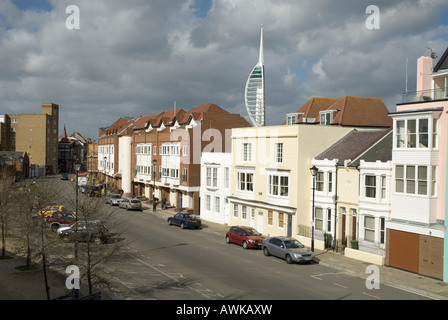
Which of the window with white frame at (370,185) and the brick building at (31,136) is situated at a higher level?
the brick building at (31,136)

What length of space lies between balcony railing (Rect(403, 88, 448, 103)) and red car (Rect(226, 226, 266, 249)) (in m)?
13.6

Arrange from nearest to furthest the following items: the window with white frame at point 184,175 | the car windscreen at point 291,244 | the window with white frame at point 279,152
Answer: the car windscreen at point 291,244, the window with white frame at point 279,152, the window with white frame at point 184,175

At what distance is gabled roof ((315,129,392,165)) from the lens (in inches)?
1227

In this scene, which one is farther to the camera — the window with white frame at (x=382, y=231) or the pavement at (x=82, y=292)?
the window with white frame at (x=382, y=231)

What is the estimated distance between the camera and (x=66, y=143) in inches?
5837

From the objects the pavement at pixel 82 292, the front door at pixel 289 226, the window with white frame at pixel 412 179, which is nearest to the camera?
the pavement at pixel 82 292

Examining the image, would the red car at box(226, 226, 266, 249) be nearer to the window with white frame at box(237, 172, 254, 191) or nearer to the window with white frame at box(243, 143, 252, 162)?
the window with white frame at box(237, 172, 254, 191)

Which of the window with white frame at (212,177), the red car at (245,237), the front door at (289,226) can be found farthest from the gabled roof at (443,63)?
the window with white frame at (212,177)

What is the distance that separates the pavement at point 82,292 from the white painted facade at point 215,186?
53.0 feet

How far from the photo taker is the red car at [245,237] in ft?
100

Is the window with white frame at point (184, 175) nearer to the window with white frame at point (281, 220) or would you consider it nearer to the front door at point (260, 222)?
the front door at point (260, 222)

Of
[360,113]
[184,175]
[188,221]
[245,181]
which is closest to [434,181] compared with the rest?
[245,181]
